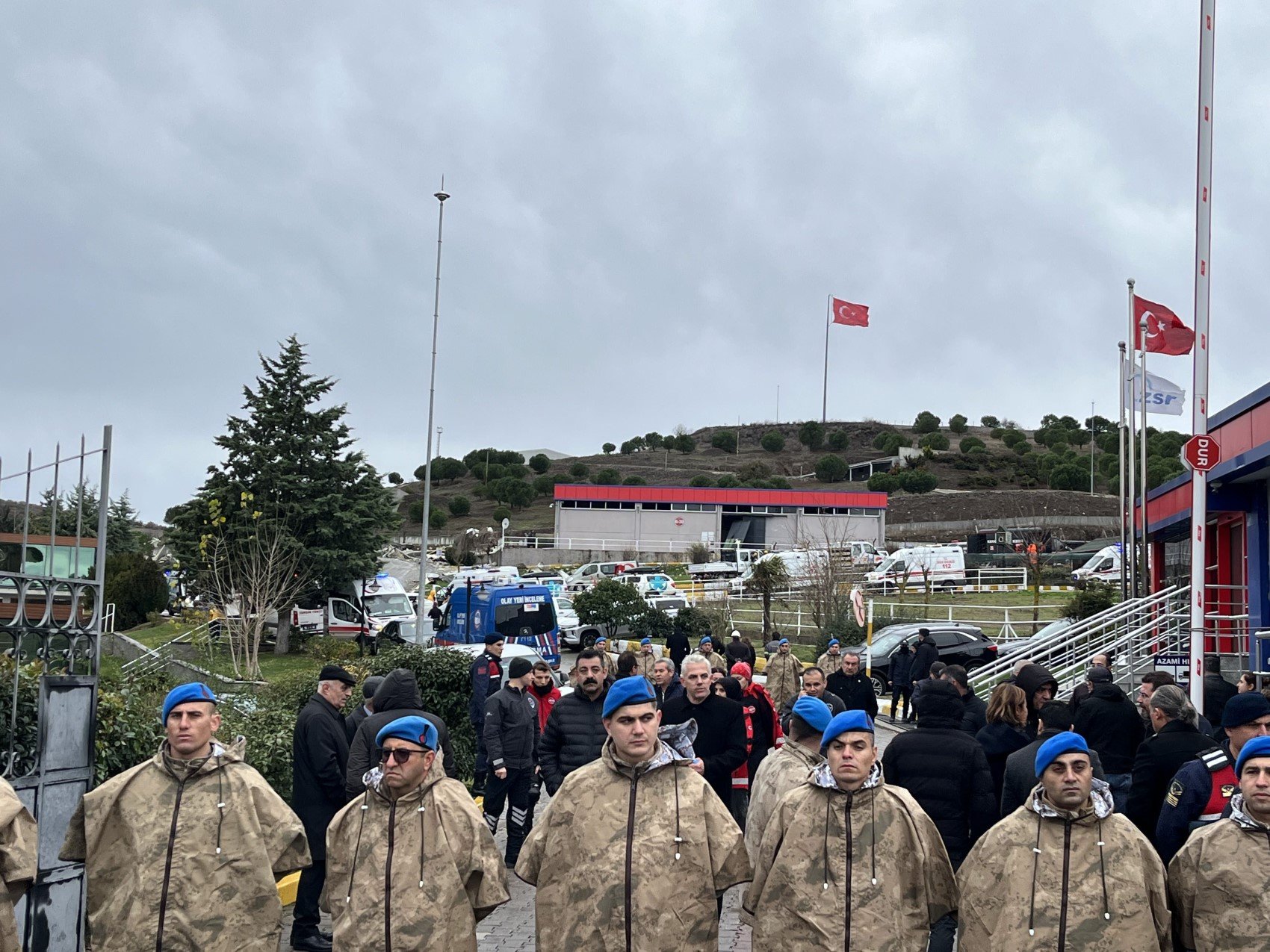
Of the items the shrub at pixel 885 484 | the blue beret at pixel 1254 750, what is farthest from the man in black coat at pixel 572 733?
the shrub at pixel 885 484

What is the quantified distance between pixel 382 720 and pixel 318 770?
54cm

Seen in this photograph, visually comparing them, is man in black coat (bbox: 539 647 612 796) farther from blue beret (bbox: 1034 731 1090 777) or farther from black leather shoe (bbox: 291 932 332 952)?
blue beret (bbox: 1034 731 1090 777)

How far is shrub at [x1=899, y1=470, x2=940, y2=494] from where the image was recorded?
9575cm

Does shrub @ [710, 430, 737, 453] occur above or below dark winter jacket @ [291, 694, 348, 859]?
above

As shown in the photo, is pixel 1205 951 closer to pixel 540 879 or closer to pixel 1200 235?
pixel 540 879

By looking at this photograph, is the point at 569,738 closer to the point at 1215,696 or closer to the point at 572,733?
the point at 572,733

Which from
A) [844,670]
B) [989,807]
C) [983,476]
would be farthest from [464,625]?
[983,476]

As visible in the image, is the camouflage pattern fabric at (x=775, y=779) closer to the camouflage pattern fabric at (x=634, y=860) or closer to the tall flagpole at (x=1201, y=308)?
the camouflage pattern fabric at (x=634, y=860)

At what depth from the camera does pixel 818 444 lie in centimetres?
13525

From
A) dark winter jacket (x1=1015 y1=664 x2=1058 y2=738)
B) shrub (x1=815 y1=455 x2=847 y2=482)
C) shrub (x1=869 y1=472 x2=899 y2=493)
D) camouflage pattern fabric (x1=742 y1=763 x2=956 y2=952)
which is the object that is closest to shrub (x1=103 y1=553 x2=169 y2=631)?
dark winter jacket (x1=1015 y1=664 x2=1058 y2=738)

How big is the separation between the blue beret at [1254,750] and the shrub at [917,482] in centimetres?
9258

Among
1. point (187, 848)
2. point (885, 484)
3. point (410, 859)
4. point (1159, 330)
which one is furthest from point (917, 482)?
point (187, 848)

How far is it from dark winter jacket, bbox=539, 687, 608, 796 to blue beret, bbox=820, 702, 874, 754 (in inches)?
156

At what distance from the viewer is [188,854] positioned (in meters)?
5.13
